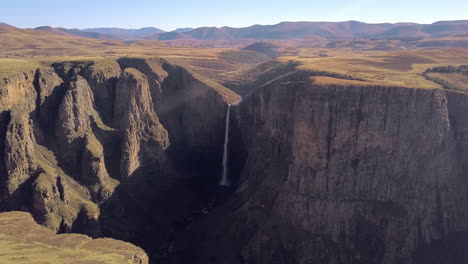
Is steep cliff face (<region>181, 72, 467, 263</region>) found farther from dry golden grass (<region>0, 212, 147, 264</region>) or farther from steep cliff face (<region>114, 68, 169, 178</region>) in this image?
steep cliff face (<region>114, 68, 169, 178</region>)

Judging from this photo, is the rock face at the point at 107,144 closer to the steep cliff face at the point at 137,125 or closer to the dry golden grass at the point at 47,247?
the steep cliff face at the point at 137,125

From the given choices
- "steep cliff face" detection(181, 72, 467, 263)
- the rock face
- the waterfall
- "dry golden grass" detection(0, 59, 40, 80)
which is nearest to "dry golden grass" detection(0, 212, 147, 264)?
the rock face

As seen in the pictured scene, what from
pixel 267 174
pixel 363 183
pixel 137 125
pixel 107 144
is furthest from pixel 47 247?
pixel 363 183

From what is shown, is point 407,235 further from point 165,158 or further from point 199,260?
point 165,158

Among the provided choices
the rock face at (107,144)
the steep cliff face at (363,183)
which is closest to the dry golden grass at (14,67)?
the rock face at (107,144)

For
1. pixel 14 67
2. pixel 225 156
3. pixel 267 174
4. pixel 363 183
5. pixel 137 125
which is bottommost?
pixel 225 156

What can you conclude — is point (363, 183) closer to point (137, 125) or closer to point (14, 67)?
point (137, 125)
